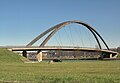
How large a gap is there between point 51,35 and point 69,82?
122605mm

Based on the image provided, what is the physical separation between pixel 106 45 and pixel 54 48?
57.9 meters

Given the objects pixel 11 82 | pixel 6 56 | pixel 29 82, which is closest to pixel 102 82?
pixel 29 82

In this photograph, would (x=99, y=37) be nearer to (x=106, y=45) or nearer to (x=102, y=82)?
(x=106, y=45)

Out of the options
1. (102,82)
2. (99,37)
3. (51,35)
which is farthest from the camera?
(99,37)

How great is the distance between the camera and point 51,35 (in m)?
142

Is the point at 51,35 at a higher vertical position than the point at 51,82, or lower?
higher

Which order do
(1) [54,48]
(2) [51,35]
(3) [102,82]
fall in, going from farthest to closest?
(2) [51,35] < (1) [54,48] < (3) [102,82]

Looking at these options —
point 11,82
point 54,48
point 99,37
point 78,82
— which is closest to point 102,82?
point 78,82

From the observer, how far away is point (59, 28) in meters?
143

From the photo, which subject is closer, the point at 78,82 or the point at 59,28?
the point at 78,82

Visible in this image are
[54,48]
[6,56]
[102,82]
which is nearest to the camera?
[102,82]

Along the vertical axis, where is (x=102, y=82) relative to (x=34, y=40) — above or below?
below

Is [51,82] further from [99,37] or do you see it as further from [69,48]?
[99,37]

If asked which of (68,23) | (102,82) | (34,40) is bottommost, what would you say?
(102,82)
